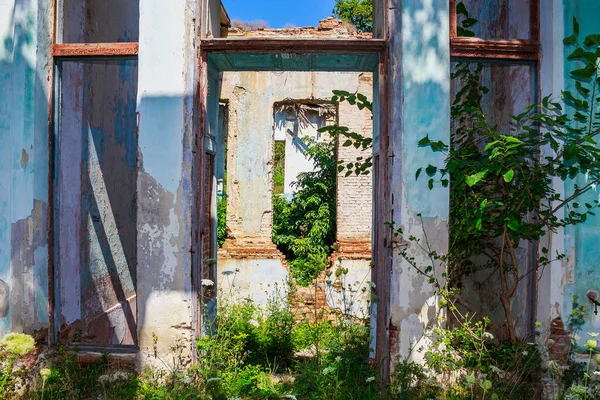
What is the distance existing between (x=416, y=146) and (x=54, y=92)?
342cm

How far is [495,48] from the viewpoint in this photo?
3916 millimetres

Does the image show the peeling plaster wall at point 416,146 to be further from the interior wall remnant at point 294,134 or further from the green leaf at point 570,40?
the interior wall remnant at point 294,134

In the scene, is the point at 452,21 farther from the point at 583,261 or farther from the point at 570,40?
the point at 583,261

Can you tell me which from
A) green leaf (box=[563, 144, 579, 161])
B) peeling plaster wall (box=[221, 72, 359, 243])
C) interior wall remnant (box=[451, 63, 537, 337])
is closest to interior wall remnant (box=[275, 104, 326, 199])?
peeling plaster wall (box=[221, 72, 359, 243])

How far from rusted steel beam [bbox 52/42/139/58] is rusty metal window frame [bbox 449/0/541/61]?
9.47 feet

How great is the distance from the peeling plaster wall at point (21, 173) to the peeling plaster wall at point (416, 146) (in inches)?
125

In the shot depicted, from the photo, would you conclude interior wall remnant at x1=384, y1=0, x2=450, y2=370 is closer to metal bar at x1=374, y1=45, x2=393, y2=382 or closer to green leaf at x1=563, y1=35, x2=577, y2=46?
metal bar at x1=374, y1=45, x2=393, y2=382

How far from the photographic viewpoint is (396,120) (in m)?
3.78

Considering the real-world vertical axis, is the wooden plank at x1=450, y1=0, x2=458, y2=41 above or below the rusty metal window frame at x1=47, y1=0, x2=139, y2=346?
above

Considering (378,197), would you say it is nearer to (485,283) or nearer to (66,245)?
(485,283)

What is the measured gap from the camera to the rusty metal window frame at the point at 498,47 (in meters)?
3.88

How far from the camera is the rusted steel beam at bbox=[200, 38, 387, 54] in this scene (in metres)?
4.00

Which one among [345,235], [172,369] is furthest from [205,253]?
[345,235]

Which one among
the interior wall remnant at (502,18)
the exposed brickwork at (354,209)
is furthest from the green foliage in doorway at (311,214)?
the interior wall remnant at (502,18)
